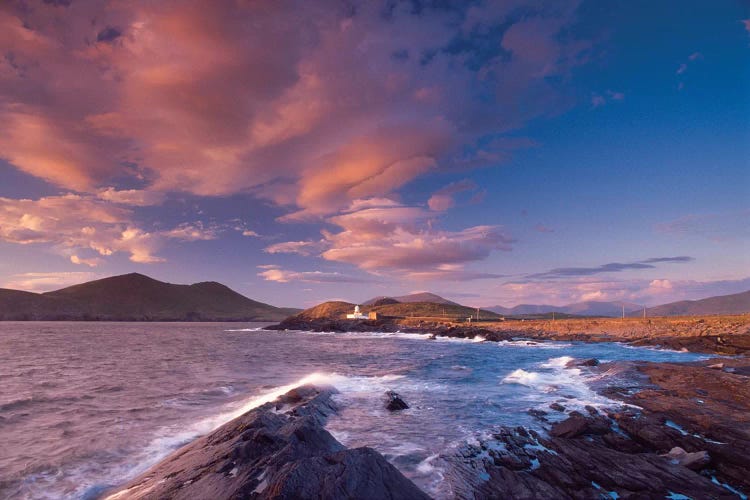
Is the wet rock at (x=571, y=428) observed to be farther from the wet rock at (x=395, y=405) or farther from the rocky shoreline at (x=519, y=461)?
the wet rock at (x=395, y=405)

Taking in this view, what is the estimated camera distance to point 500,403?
20000 millimetres

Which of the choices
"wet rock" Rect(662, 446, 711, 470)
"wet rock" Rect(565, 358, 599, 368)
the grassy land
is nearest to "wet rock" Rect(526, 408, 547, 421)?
"wet rock" Rect(662, 446, 711, 470)

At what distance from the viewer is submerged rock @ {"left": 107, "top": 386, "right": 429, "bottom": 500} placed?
7007 mm

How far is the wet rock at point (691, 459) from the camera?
981cm

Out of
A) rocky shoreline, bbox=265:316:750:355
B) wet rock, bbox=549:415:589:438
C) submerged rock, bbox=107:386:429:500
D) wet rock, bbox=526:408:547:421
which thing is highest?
submerged rock, bbox=107:386:429:500

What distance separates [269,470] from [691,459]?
11829 mm

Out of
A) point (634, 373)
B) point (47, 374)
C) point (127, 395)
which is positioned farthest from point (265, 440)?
point (47, 374)

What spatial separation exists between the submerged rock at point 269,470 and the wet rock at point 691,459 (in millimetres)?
8426

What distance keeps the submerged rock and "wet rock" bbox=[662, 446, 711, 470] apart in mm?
8426

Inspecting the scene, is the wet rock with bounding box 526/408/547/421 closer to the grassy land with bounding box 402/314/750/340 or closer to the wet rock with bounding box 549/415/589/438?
the wet rock with bounding box 549/415/589/438

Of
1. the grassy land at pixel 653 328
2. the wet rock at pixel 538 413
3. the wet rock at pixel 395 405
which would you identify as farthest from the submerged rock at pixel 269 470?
the grassy land at pixel 653 328

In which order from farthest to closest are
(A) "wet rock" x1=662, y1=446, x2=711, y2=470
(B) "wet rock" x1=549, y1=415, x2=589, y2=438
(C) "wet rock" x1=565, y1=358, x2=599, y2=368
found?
(C) "wet rock" x1=565, y1=358, x2=599, y2=368
(B) "wet rock" x1=549, y1=415, x2=589, y2=438
(A) "wet rock" x1=662, y1=446, x2=711, y2=470

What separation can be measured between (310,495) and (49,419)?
61.1 feet

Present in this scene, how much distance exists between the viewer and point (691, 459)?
391 inches
